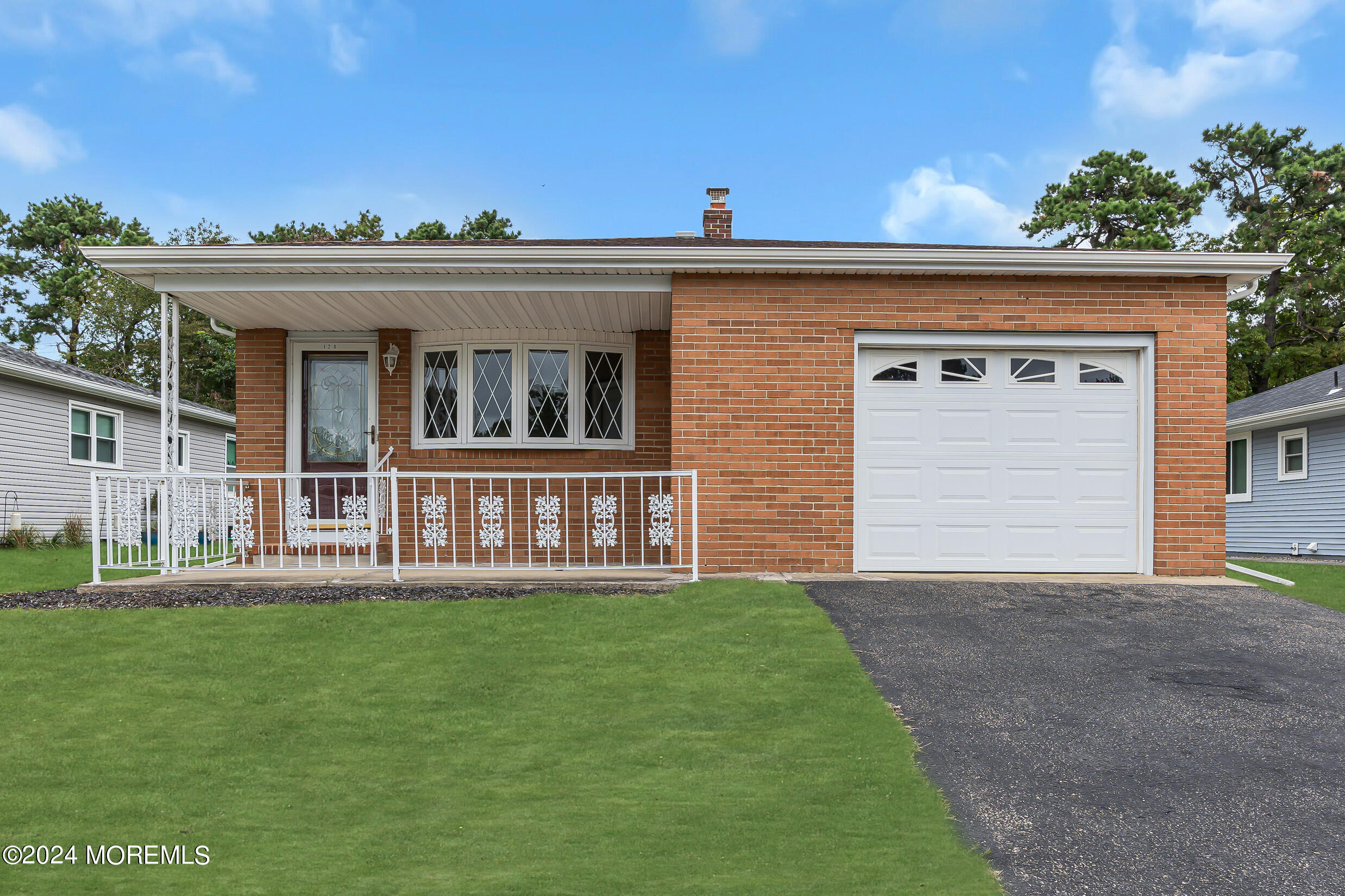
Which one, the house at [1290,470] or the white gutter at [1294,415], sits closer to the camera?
the white gutter at [1294,415]

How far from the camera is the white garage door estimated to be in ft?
27.0

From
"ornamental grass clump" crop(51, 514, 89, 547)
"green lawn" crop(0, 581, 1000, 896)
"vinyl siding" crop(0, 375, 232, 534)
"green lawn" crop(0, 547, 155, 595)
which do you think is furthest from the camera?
"ornamental grass clump" crop(51, 514, 89, 547)

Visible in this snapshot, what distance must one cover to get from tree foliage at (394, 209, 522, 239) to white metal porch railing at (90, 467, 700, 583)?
22.2 meters

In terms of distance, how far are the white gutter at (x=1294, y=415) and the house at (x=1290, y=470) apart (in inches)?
0.7

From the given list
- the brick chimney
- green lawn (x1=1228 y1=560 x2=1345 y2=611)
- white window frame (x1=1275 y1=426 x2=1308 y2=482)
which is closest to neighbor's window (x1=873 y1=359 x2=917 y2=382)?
green lawn (x1=1228 y1=560 x2=1345 y2=611)

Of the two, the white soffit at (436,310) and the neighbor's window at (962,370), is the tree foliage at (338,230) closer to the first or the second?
the white soffit at (436,310)

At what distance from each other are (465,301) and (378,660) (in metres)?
4.15

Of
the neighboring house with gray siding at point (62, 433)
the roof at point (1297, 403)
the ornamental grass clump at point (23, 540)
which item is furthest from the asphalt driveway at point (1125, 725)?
the ornamental grass clump at point (23, 540)

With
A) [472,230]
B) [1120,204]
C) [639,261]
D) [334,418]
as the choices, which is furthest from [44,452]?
[1120,204]

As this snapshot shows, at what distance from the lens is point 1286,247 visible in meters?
28.7

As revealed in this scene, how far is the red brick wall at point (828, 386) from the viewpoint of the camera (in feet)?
26.3

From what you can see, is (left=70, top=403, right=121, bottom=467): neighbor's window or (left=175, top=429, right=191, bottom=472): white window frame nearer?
(left=175, top=429, right=191, bottom=472): white window frame

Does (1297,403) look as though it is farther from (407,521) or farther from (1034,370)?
(407,521)
